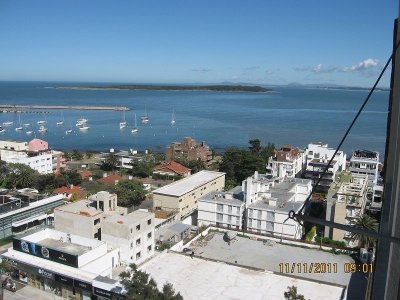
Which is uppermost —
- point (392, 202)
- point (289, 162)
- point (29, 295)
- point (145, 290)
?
point (392, 202)

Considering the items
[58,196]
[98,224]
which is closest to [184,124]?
[58,196]

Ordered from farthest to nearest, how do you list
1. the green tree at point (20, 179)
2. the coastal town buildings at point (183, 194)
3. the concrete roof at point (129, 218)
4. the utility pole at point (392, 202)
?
the green tree at point (20, 179) < the coastal town buildings at point (183, 194) < the concrete roof at point (129, 218) < the utility pole at point (392, 202)

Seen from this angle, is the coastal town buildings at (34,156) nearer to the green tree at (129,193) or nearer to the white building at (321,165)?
the green tree at (129,193)

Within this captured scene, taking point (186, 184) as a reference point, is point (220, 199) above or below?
above

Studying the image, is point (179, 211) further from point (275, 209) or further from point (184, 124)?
point (184, 124)

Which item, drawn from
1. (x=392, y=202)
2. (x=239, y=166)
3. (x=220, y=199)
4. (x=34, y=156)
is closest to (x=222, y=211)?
(x=220, y=199)

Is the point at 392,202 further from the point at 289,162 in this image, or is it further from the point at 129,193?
the point at 289,162

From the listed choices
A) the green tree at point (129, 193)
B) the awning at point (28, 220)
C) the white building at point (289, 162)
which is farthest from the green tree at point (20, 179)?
the white building at point (289, 162)
